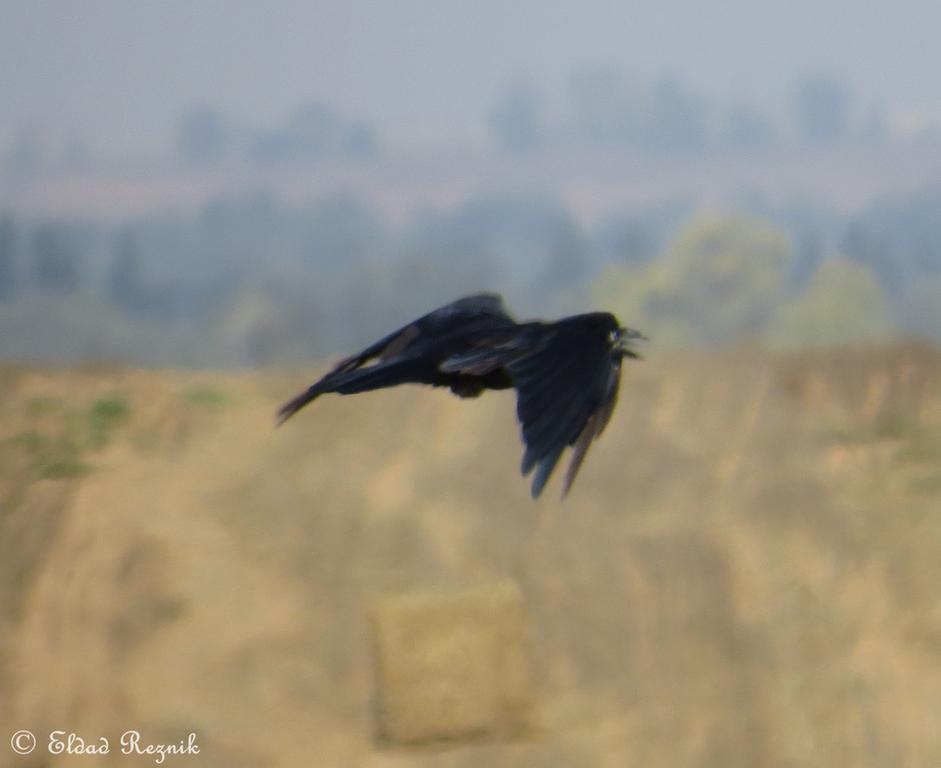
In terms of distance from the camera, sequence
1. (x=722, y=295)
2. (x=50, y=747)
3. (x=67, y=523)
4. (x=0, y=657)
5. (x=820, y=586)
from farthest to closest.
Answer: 1. (x=722, y=295)
2. (x=820, y=586)
3. (x=67, y=523)
4. (x=0, y=657)
5. (x=50, y=747)

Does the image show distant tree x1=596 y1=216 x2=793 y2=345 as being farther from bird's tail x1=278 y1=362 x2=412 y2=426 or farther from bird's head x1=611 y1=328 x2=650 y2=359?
bird's tail x1=278 y1=362 x2=412 y2=426

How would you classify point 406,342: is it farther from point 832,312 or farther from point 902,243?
point 902,243

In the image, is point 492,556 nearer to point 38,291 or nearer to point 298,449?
point 298,449

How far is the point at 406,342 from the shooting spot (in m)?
7.42

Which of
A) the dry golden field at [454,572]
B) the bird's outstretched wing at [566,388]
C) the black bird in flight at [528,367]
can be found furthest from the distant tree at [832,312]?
the bird's outstretched wing at [566,388]

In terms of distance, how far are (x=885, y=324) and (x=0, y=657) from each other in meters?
72.0

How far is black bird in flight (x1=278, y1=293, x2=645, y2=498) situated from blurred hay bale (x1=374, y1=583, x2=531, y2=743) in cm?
701

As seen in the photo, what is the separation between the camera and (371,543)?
17.1 m

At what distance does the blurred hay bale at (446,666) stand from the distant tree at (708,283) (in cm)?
6654

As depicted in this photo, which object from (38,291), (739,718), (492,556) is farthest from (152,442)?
(38,291)

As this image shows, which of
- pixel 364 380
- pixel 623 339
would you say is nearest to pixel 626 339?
pixel 623 339

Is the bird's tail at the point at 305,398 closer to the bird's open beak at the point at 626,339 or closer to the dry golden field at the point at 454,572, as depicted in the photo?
the bird's open beak at the point at 626,339

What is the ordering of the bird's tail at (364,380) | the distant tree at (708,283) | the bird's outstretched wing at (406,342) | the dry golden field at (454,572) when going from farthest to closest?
the distant tree at (708,283), the dry golden field at (454,572), the bird's outstretched wing at (406,342), the bird's tail at (364,380)

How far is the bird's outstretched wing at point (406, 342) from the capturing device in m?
7.07
